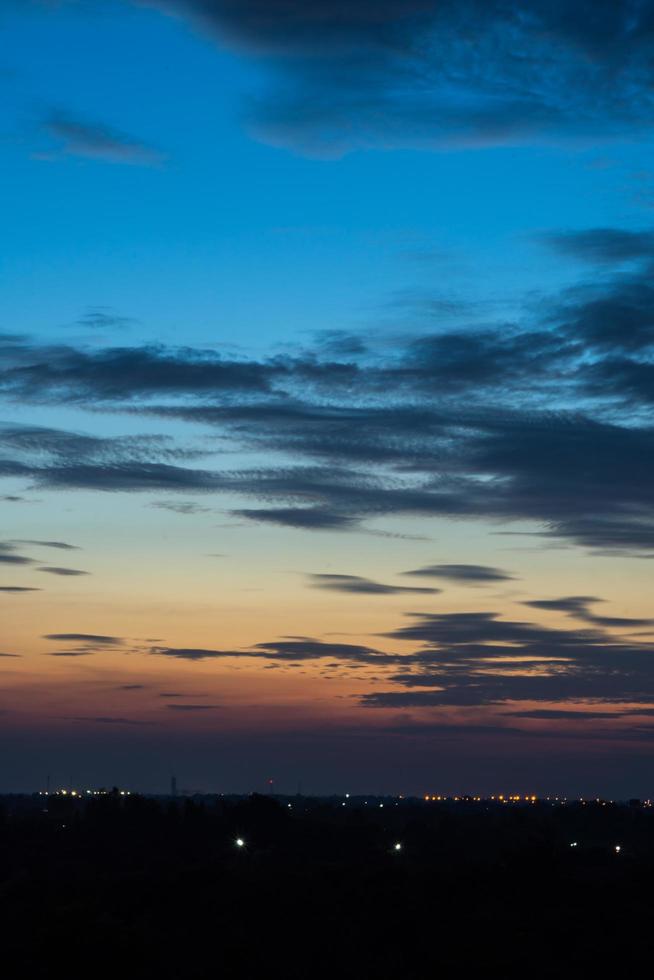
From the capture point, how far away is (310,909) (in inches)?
2505

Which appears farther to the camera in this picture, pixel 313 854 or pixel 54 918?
pixel 313 854

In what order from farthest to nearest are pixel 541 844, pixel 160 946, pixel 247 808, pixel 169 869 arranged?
1. pixel 247 808
2. pixel 541 844
3. pixel 169 869
4. pixel 160 946

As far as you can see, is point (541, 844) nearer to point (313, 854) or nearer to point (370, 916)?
point (313, 854)

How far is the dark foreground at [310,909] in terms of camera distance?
48.0 metres

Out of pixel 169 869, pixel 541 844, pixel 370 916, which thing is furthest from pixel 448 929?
pixel 541 844

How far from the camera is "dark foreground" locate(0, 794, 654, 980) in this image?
157ft

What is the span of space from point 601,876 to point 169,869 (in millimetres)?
27045

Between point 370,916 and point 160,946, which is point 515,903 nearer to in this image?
point 370,916

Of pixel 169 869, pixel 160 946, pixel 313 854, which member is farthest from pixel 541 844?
pixel 160 946

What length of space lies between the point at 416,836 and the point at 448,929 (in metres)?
84.1

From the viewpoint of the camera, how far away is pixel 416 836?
14175cm

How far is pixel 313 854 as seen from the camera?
108m

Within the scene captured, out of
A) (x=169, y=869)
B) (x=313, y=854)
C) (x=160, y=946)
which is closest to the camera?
(x=160, y=946)

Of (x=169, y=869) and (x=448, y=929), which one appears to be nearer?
(x=448, y=929)
